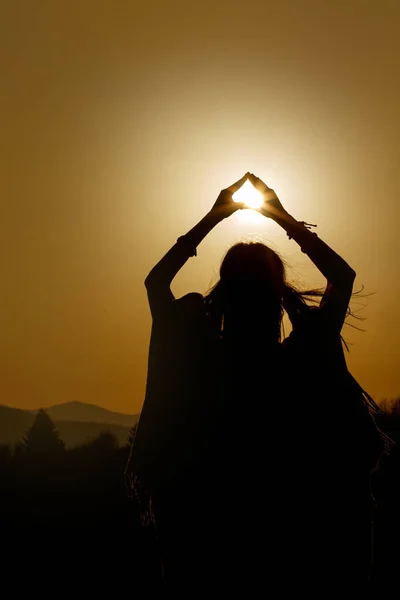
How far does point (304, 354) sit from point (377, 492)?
0.99 meters

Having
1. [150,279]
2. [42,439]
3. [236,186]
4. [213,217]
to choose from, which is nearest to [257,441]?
[150,279]

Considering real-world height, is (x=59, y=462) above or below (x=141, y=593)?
above

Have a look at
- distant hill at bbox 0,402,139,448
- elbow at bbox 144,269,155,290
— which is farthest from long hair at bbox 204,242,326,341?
distant hill at bbox 0,402,139,448

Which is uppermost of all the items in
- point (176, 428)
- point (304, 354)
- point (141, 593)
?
point (304, 354)

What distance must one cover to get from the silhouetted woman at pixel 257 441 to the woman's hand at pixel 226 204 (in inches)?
3.0

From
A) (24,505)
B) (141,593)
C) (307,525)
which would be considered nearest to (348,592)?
(307,525)

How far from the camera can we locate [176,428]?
453cm

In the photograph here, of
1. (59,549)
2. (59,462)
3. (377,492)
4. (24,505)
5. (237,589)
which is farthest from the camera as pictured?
(59,462)

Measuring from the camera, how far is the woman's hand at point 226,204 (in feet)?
15.2

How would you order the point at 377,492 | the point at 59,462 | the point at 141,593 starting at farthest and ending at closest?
the point at 59,462
the point at 141,593
the point at 377,492

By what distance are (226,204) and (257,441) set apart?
1.15 m

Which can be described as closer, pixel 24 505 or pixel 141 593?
pixel 141 593

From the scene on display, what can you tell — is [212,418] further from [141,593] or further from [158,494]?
[141,593]

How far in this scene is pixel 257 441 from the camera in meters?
4.41
